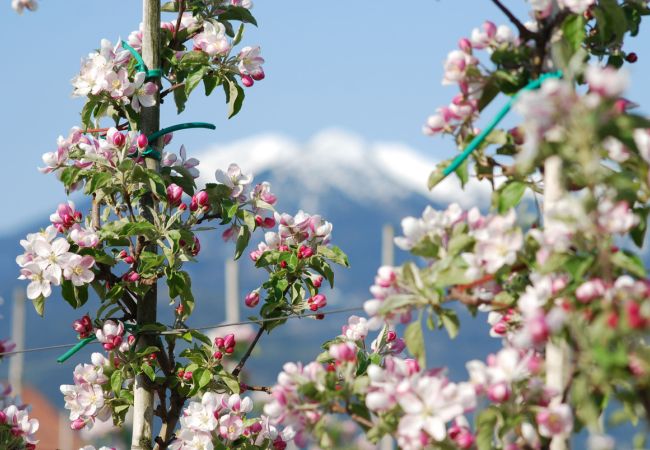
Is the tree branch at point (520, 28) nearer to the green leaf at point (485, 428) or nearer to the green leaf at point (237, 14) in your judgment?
the green leaf at point (485, 428)

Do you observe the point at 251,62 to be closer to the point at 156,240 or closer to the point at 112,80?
the point at 112,80

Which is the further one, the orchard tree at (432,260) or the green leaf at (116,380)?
the green leaf at (116,380)

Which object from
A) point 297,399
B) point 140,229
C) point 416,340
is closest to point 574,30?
point 416,340

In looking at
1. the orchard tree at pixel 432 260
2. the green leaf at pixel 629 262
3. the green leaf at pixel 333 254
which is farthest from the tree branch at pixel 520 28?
the green leaf at pixel 333 254

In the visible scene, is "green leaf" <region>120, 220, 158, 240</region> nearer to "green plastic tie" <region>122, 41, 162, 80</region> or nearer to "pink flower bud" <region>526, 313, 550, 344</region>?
"green plastic tie" <region>122, 41, 162, 80</region>

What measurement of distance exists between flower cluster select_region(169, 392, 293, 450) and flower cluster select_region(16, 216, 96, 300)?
0.50 metres

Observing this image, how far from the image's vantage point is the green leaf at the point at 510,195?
2068 mm

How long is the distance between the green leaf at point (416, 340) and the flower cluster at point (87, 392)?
4.76ft

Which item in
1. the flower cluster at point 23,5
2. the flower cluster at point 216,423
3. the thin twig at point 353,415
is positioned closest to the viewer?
the thin twig at point 353,415

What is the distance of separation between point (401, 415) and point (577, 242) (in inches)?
20.0

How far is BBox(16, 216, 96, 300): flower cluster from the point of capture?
301 centimetres

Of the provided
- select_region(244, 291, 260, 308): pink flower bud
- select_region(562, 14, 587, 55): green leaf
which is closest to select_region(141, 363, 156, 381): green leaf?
select_region(244, 291, 260, 308): pink flower bud

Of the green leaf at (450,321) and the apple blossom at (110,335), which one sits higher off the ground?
the green leaf at (450,321)

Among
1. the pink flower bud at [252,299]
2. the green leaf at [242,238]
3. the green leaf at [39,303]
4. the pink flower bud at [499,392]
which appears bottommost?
the pink flower bud at [252,299]
